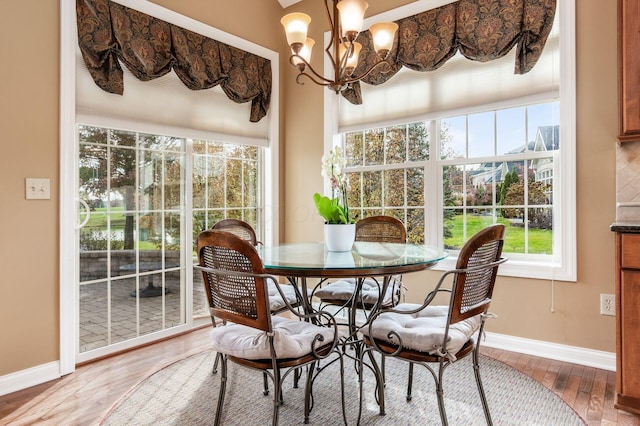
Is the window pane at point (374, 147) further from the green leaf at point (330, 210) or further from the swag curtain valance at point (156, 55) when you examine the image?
the green leaf at point (330, 210)

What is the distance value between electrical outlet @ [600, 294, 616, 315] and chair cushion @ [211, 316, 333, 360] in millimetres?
1917

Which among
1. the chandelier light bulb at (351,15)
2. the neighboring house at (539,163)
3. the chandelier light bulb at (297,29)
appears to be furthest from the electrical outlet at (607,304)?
the chandelier light bulb at (297,29)

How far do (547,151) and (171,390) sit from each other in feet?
9.63

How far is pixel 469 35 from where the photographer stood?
2.96 m

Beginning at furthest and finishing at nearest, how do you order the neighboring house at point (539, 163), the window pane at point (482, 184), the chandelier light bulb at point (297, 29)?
the window pane at point (482, 184), the neighboring house at point (539, 163), the chandelier light bulb at point (297, 29)

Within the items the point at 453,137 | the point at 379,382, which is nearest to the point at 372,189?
the point at 453,137

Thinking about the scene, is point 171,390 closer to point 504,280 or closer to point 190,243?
point 190,243

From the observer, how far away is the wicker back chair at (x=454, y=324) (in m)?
1.58

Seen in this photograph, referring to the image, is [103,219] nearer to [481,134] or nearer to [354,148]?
[354,148]

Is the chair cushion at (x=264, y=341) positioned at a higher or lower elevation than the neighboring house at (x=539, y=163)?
lower

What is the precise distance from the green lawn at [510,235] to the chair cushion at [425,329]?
1.30 m

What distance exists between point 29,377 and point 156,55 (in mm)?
2352

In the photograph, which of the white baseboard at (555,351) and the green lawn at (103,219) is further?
the green lawn at (103,219)

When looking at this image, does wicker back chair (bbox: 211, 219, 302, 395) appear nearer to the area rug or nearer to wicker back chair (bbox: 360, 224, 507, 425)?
the area rug
